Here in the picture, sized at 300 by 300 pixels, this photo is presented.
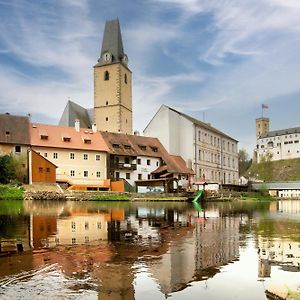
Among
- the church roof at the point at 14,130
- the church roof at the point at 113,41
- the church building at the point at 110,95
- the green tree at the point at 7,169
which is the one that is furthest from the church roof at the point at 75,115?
the green tree at the point at 7,169

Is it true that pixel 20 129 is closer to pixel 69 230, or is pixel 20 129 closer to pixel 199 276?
pixel 69 230

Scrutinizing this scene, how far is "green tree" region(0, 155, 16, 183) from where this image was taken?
5216 centimetres

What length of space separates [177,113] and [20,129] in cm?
2905

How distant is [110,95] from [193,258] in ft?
249

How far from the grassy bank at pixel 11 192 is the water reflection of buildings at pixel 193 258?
3258cm

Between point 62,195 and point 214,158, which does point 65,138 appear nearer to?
point 62,195

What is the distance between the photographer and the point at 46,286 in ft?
27.5

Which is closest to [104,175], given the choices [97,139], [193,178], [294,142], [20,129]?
[97,139]

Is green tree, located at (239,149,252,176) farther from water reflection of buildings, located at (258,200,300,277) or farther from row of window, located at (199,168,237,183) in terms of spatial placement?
water reflection of buildings, located at (258,200,300,277)

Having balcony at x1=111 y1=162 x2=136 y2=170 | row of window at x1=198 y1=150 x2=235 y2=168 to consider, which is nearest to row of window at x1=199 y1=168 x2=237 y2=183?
row of window at x1=198 y1=150 x2=235 y2=168

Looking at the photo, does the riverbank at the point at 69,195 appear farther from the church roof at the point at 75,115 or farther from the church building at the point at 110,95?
the church roof at the point at 75,115

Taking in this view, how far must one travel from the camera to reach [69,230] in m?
18.1

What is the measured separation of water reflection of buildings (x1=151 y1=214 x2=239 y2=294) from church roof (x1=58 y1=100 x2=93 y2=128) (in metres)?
69.6

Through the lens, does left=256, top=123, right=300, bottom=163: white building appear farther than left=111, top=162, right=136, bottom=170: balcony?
Yes
